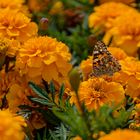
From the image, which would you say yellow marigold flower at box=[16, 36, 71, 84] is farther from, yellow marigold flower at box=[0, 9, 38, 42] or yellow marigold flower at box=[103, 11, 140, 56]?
yellow marigold flower at box=[103, 11, 140, 56]

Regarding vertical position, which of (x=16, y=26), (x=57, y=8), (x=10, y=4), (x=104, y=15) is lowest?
(x=57, y=8)

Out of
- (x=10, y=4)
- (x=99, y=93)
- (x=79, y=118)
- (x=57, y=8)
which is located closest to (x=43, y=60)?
(x=99, y=93)

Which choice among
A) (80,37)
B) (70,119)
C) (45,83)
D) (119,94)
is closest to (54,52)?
(45,83)

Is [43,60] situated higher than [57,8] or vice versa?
[43,60]

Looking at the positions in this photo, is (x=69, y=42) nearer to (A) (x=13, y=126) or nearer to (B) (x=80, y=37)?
(B) (x=80, y=37)

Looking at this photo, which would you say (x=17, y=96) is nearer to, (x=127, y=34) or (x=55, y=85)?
(x=55, y=85)

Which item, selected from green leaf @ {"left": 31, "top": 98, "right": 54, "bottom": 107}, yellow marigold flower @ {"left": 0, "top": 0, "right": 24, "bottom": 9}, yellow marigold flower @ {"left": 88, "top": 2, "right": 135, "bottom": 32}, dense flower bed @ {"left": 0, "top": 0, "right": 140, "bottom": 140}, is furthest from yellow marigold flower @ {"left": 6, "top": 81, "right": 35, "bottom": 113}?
yellow marigold flower @ {"left": 88, "top": 2, "right": 135, "bottom": 32}

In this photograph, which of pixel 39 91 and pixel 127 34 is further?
pixel 127 34
